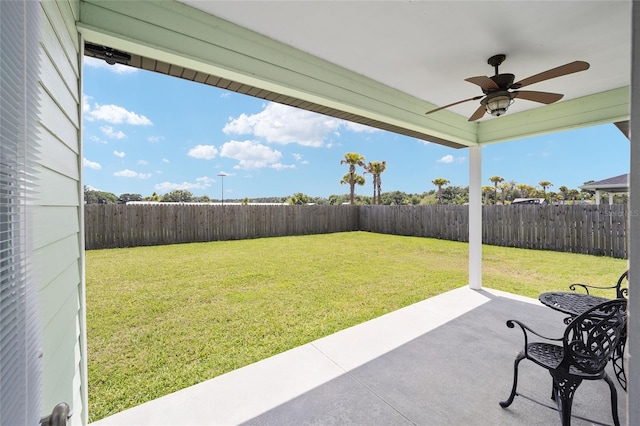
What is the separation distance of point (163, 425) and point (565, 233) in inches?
353

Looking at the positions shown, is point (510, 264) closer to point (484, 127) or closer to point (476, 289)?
point (476, 289)

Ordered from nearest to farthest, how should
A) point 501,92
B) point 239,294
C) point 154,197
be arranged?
point 501,92, point 239,294, point 154,197

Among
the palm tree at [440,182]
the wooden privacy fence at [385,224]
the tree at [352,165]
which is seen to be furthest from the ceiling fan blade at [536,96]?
the palm tree at [440,182]

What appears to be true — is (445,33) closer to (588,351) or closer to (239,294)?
(588,351)

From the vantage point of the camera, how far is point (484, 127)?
4.18m

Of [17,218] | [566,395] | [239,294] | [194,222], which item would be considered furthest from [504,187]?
[17,218]

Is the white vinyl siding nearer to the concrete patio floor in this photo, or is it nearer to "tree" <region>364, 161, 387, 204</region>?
the concrete patio floor

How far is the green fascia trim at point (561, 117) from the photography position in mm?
3113

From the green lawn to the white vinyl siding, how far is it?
81cm

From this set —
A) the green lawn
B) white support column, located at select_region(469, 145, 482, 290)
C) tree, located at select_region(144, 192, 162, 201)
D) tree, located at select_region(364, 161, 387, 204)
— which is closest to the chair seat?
the green lawn

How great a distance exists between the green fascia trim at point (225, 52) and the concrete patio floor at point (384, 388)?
2221 millimetres

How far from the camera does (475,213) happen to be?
4.33 meters

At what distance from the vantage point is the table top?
210 centimetres

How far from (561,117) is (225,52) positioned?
396 centimetres
